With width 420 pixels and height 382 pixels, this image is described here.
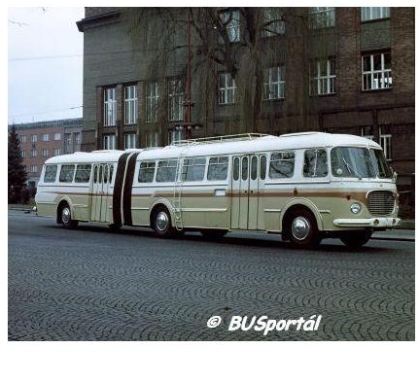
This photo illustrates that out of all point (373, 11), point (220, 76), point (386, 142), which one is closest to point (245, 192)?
point (220, 76)

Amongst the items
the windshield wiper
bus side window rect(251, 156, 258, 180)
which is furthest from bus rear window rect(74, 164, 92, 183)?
the windshield wiper

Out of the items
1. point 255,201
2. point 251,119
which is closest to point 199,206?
point 255,201

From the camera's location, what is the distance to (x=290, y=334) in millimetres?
5453

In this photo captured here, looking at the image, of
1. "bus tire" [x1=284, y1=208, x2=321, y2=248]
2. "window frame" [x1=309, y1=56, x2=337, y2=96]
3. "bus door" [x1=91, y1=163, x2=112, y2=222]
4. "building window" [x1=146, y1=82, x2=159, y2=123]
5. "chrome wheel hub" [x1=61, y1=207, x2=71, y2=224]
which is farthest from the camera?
"building window" [x1=146, y1=82, x2=159, y2=123]

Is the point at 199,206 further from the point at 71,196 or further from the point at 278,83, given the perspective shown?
the point at 278,83

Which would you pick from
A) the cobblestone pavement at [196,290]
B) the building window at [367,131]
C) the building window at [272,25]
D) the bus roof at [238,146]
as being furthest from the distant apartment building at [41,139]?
the building window at [367,131]

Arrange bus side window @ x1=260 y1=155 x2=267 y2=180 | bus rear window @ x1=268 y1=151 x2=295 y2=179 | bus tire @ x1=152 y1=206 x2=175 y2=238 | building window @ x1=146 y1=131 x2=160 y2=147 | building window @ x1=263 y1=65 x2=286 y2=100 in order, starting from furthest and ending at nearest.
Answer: building window @ x1=146 y1=131 x2=160 y2=147 → building window @ x1=263 y1=65 x2=286 y2=100 → bus tire @ x1=152 y1=206 x2=175 y2=238 → bus side window @ x1=260 y1=155 x2=267 y2=180 → bus rear window @ x1=268 y1=151 x2=295 y2=179

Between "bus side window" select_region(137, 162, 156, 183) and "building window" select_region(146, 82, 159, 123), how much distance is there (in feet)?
17.4

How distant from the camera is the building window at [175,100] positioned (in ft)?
75.6

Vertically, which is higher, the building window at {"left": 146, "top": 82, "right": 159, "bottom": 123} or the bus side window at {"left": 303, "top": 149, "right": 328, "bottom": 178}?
the building window at {"left": 146, "top": 82, "right": 159, "bottom": 123}

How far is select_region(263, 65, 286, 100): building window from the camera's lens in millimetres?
21625

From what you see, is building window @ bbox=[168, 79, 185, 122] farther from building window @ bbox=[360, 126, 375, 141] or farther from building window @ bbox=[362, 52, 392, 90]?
building window @ bbox=[362, 52, 392, 90]

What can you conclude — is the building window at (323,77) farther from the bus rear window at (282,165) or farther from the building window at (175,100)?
the bus rear window at (282,165)

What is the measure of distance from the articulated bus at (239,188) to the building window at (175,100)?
4540mm
